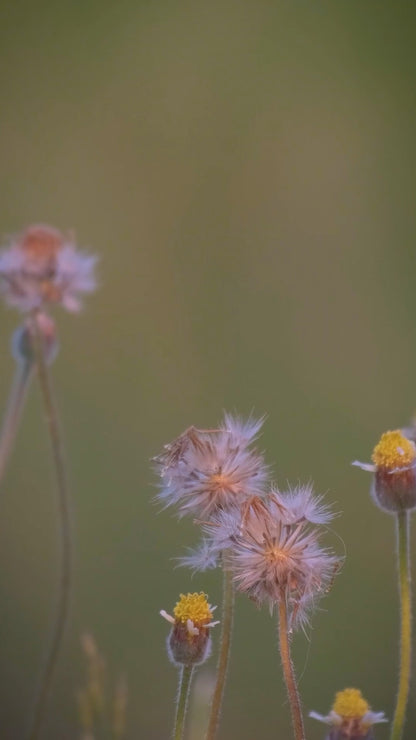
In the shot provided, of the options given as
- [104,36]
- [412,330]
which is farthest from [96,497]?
[104,36]

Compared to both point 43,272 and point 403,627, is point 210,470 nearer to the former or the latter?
point 403,627

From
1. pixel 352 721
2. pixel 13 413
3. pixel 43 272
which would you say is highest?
pixel 43 272

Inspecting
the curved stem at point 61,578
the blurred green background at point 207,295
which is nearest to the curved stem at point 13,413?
the curved stem at point 61,578

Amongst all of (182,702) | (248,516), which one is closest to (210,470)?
(248,516)

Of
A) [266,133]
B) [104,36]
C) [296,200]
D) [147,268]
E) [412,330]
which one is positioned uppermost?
[104,36]

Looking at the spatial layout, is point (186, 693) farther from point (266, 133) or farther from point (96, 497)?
point (266, 133)

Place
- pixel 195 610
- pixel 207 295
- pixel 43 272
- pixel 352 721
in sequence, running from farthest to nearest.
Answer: pixel 207 295
pixel 43 272
pixel 195 610
pixel 352 721
